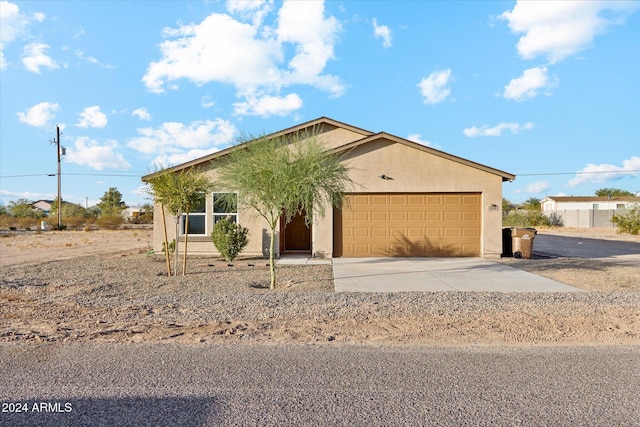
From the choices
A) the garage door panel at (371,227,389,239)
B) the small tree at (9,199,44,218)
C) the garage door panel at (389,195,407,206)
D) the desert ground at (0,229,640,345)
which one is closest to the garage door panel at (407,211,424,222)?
the garage door panel at (389,195,407,206)

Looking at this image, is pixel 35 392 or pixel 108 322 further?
pixel 108 322

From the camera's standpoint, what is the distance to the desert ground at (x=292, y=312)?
5.86m

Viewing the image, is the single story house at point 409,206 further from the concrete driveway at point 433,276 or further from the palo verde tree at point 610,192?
the palo verde tree at point 610,192

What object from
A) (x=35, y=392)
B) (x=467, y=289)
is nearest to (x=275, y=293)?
(x=467, y=289)

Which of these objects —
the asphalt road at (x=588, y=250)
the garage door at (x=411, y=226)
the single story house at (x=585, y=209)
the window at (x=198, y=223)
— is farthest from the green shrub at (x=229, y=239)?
the single story house at (x=585, y=209)

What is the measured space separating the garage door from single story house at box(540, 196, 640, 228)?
1169 inches

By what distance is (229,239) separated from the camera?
1422cm

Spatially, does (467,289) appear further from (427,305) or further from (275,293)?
(275,293)

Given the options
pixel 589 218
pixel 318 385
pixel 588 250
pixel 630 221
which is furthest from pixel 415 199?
pixel 589 218

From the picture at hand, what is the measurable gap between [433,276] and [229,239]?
6806mm

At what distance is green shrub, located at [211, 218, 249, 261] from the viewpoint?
1429 cm

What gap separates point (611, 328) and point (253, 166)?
7317 millimetres

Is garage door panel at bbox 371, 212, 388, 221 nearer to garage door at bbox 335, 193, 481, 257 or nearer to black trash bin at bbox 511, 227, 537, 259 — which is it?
garage door at bbox 335, 193, 481, 257

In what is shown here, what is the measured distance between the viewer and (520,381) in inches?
169
